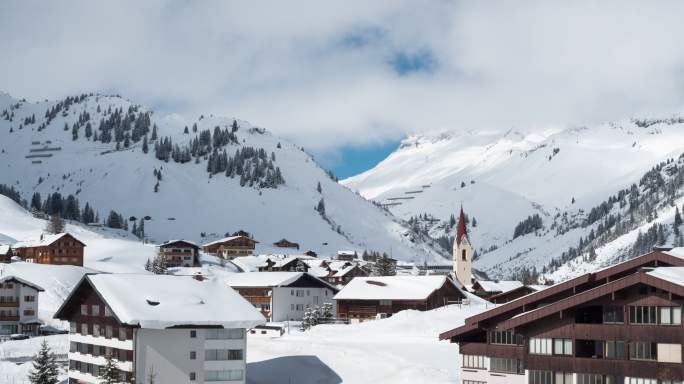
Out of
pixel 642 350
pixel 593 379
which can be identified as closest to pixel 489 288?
pixel 593 379

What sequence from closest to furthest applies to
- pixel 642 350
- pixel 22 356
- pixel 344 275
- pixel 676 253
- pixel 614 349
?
pixel 642 350, pixel 614 349, pixel 676 253, pixel 22 356, pixel 344 275

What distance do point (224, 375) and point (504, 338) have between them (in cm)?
2761

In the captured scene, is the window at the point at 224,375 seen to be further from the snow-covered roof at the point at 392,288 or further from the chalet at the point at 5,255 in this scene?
the chalet at the point at 5,255

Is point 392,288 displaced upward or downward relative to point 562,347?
upward

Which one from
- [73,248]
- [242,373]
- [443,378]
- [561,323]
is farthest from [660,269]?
[73,248]

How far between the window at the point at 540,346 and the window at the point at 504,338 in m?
1.90

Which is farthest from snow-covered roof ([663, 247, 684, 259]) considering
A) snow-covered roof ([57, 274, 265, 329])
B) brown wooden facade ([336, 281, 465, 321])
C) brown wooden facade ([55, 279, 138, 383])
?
brown wooden facade ([336, 281, 465, 321])

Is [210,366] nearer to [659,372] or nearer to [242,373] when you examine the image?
[242,373]

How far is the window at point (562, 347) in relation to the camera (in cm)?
4797

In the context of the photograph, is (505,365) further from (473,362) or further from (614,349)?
(614,349)

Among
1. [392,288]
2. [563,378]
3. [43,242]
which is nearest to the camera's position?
[563,378]

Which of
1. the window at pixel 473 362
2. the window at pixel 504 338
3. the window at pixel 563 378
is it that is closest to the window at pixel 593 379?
the window at pixel 563 378

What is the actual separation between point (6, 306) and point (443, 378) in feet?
227

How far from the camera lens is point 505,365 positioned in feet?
171
